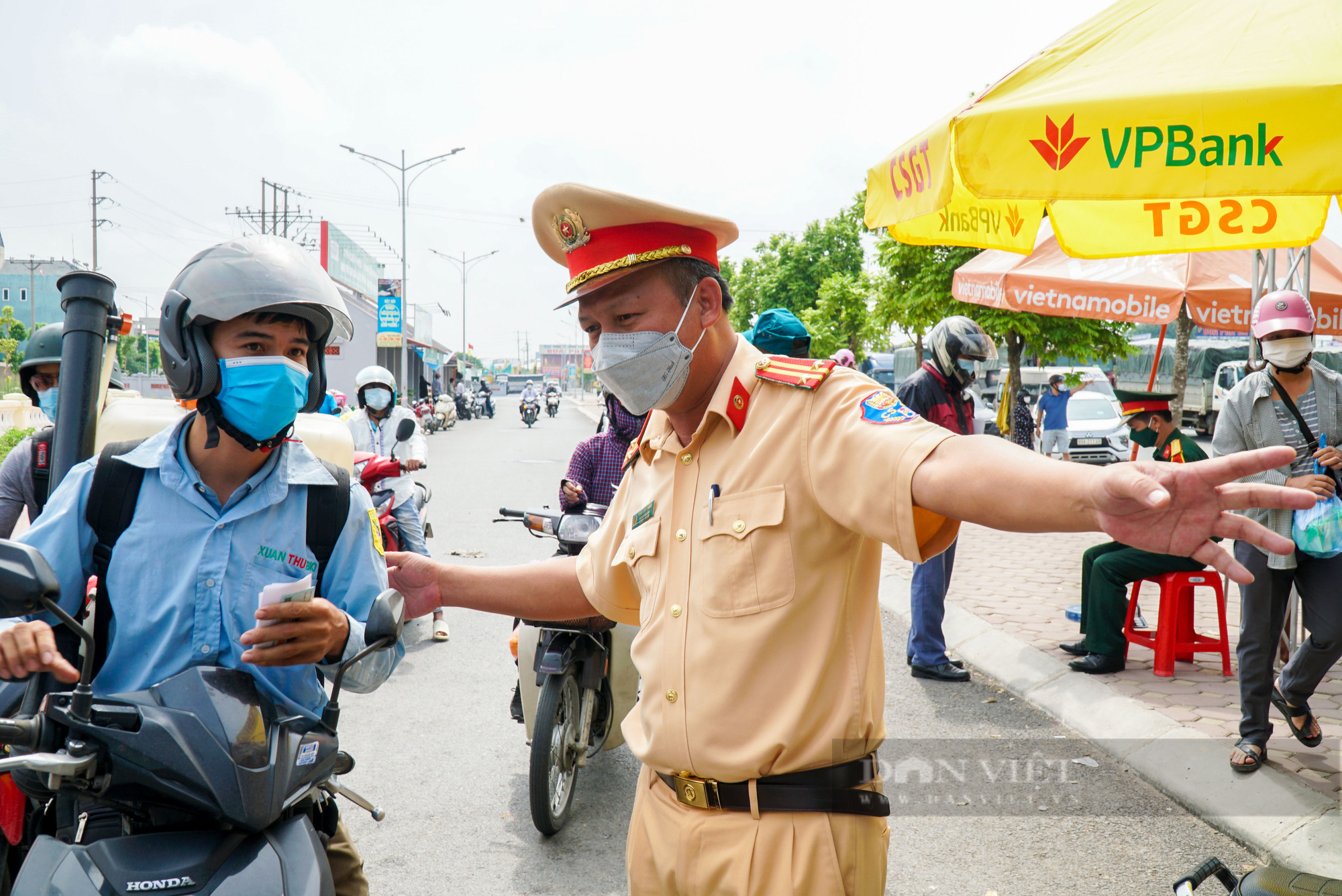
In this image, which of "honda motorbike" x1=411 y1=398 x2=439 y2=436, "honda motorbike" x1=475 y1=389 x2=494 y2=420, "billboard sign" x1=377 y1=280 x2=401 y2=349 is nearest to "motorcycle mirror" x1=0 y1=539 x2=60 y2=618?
"honda motorbike" x1=411 y1=398 x2=439 y2=436

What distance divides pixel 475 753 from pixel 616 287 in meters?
3.49

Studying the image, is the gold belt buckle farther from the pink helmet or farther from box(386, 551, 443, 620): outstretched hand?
the pink helmet

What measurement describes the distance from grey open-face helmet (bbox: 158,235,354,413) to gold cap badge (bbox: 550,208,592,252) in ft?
1.70

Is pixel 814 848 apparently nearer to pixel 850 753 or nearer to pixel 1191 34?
pixel 850 753

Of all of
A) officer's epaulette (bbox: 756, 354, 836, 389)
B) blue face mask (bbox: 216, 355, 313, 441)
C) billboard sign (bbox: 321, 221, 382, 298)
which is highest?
billboard sign (bbox: 321, 221, 382, 298)

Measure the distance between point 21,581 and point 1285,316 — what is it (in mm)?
4806

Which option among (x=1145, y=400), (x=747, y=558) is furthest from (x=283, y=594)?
(x=1145, y=400)

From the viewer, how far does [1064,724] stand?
5.18 meters

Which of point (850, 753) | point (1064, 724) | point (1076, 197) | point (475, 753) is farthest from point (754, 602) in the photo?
point (1064, 724)

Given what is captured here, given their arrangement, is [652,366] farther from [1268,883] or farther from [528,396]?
[528,396]

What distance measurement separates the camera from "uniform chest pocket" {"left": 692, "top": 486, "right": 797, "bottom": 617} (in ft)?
5.64

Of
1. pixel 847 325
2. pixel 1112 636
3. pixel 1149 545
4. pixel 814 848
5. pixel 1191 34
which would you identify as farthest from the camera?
pixel 847 325

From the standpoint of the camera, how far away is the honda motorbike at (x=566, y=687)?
3.90 metres

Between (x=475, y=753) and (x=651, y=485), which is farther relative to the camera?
(x=475, y=753)
